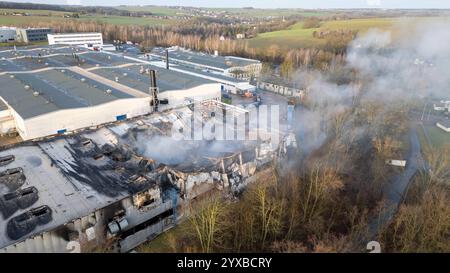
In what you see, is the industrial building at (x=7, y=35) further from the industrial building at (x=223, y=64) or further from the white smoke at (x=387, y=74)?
the white smoke at (x=387, y=74)

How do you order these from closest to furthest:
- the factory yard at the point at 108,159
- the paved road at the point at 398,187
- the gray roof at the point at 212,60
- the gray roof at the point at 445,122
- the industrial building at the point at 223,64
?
the factory yard at the point at 108,159, the paved road at the point at 398,187, the gray roof at the point at 445,122, the industrial building at the point at 223,64, the gray roof at the point at 212,60

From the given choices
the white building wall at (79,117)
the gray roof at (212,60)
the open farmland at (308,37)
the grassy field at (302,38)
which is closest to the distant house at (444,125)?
the open farmland at (308,37)

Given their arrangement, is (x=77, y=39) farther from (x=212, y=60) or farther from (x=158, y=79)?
(x=158, y=79)

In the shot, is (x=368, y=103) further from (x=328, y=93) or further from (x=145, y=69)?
(x=145, y=69)

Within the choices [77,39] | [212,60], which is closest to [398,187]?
[212,60]

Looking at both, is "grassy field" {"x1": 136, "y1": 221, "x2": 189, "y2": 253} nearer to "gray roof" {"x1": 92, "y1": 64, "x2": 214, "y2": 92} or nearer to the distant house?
"gray roof" {"x1": 92, "y1": 64, "x2": 214, "y2": 92}
